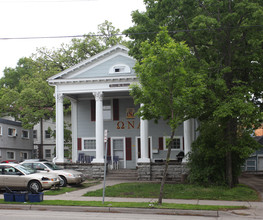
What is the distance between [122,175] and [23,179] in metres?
9.04

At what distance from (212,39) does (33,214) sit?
42.2 ft

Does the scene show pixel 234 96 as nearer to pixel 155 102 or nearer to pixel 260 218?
pixel 155 102

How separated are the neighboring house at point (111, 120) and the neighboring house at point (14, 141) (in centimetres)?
1277

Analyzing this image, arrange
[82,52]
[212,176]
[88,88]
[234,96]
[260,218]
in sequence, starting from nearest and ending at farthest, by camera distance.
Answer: [260,218] → [234,96] → [212,176] → [88,88] → [82,52]

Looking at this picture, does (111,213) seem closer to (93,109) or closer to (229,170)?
(229,170)

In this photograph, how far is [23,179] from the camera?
63.9 feet

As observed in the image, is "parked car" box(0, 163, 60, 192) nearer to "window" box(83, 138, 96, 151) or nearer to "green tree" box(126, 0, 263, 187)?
"green tree" box(126, 0, 263, 187)

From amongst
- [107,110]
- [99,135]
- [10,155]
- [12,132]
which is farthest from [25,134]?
[99,135]

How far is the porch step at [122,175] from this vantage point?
87.0ft

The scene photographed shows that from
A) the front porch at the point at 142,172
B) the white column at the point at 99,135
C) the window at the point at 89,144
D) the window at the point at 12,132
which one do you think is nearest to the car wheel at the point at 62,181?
the front porch at the point at 142,172

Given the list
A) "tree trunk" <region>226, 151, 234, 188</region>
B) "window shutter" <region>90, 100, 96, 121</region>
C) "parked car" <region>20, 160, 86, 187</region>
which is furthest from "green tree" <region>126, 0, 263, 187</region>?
"window shutter" <region>90, 100, 96, 121</region>

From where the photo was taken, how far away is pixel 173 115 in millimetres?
15484

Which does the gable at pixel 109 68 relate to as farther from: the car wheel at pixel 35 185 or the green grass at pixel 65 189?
the car wheel at pixel 35 185

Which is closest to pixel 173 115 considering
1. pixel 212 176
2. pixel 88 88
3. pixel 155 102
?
pixel 155 102
